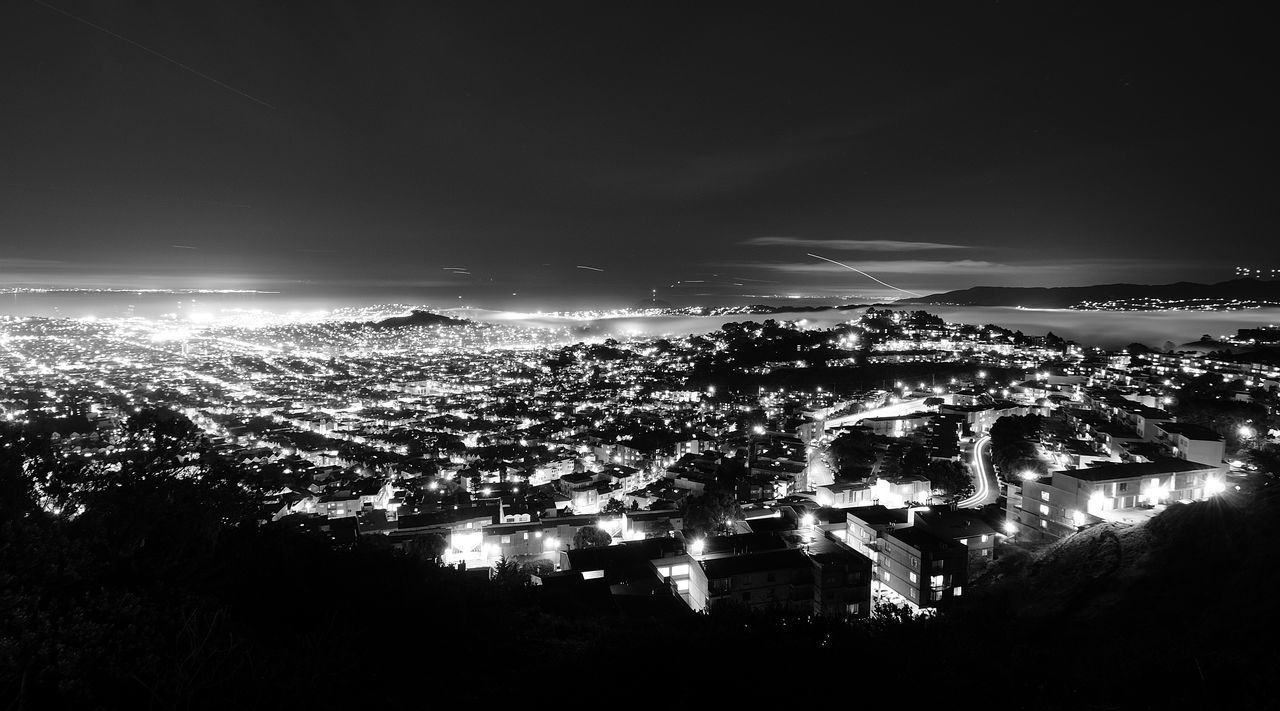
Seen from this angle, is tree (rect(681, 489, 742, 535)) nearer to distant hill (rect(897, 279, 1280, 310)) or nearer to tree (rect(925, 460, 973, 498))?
tree (rect(925, 460, 973, 498))

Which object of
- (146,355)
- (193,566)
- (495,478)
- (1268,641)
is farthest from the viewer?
(146,355)

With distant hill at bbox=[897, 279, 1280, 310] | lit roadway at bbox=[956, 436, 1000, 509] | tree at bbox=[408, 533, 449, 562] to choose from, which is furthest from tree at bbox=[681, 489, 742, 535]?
distant hill at bbox=[897, 279, 1280, 310]

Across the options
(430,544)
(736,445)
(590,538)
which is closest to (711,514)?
(590,538)

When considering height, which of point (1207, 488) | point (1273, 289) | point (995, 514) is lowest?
point (995, 514)

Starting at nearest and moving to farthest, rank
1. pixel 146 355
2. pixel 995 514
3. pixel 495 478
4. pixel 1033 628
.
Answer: pixel 1033 628, pixel 995 514, pixel 495 478, pixel 146 355

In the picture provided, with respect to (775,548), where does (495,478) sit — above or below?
below

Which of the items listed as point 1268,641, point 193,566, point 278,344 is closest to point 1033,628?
point 1268,641

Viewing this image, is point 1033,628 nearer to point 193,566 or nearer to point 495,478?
point 193,566
